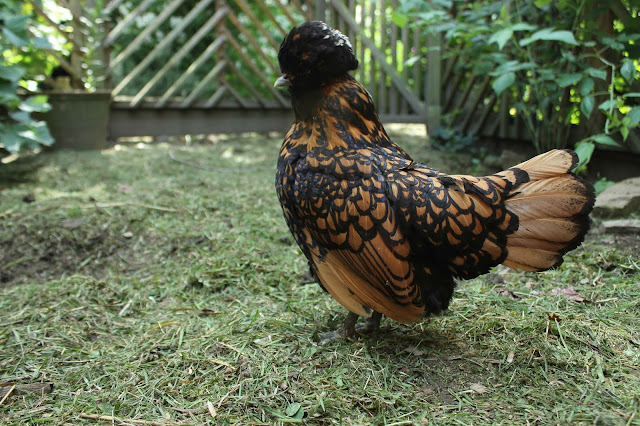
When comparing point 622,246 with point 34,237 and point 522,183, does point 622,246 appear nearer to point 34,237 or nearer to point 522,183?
point 522,183

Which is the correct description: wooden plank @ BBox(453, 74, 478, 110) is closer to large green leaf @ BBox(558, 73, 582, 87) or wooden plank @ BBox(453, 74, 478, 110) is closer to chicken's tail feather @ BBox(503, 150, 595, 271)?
large green leaf @ BBox(558, 73, 582, 87)

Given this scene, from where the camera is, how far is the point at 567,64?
4.14 meters

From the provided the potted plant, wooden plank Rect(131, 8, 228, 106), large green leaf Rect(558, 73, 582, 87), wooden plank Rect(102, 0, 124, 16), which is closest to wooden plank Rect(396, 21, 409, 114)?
wooden plank Rect(131, 8, 228, 106)

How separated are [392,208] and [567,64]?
3.18 metres

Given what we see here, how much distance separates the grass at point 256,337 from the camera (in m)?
1.82

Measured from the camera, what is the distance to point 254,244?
335cm

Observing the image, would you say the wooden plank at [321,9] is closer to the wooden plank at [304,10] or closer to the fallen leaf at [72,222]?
the wooden plank at [304,10]

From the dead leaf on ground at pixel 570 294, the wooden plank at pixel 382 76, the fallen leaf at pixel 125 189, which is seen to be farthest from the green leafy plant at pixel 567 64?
the fallen leaf at pixel 125 189

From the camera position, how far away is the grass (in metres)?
1.82

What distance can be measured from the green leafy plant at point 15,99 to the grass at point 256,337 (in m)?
1.14

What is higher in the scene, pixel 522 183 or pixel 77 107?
pixel 522 183

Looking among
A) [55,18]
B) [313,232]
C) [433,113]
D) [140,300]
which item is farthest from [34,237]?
[433,113]

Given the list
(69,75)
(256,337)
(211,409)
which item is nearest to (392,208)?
(256,337)

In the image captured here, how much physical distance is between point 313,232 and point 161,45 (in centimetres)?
570
